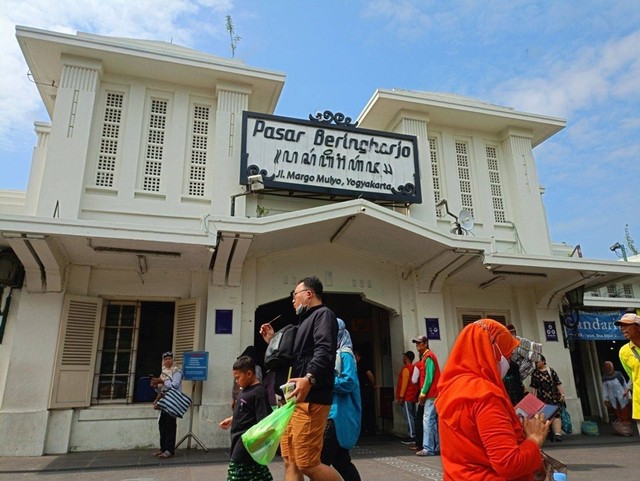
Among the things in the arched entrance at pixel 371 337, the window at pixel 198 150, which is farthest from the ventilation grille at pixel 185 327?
the window at pixel 198 150

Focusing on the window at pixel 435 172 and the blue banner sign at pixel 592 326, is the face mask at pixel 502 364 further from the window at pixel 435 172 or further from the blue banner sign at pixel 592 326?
the blue banner sign at pixel 592 326

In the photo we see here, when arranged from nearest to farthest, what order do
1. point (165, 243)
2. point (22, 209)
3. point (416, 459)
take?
point (416, 459) → point (165, 243) → point (22, 209)

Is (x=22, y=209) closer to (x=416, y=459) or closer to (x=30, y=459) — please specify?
(x=30, y=459)

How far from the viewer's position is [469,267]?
381 inches

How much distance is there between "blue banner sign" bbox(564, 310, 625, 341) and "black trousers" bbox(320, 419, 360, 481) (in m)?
9.46

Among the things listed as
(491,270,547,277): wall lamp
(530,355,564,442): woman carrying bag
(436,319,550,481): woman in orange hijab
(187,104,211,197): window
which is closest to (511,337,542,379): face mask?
(530,355,564,442): woman carrying bag

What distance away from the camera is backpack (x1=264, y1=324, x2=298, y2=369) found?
3305 mm

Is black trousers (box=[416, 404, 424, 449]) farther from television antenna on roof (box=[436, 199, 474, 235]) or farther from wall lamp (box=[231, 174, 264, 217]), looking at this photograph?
wall lamp (box=[231, 174, 264, 217])

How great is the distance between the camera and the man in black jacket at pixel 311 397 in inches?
120

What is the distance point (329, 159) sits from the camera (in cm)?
990

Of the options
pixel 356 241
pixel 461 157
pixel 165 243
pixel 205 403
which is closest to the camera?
pixel 165 243

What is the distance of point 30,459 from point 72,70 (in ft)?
22.8

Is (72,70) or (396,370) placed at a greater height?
(72,70)

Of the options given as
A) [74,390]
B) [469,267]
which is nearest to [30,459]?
[74,390]
